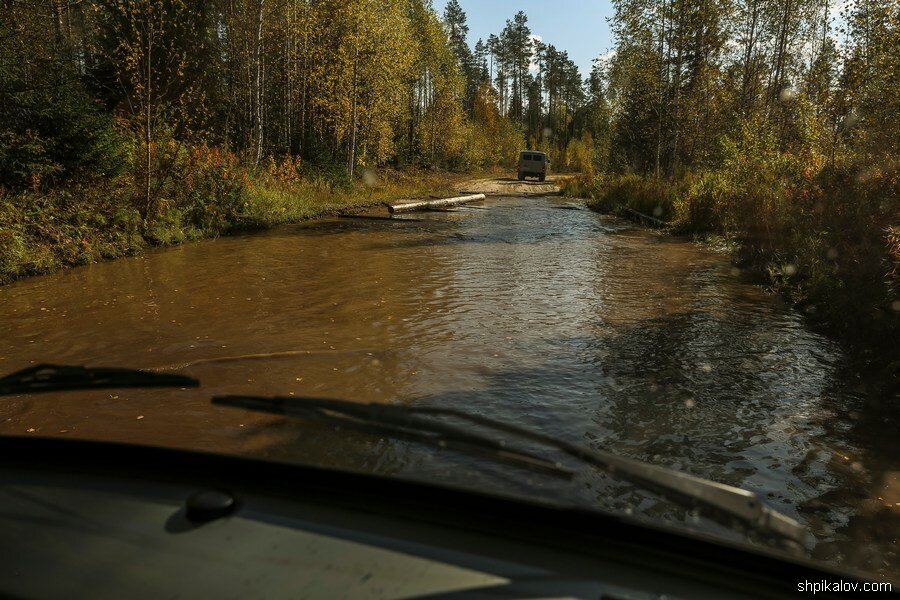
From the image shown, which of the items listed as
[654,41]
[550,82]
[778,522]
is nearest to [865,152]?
[778,522]

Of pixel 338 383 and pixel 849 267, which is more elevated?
pixel 849 267

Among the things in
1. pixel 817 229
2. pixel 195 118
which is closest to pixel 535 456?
pixel 817 229

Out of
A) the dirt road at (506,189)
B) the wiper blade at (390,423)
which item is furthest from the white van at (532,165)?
the wiper blade at (390,423)

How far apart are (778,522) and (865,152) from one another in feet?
34.2

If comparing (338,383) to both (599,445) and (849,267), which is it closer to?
(599,445)

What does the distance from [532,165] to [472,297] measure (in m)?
41.2

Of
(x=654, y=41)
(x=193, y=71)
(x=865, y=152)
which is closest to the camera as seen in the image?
(x=865, y=152)

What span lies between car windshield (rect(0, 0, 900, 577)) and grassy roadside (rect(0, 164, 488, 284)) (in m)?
0.07

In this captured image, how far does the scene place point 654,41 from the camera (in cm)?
2689

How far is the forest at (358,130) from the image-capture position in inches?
394

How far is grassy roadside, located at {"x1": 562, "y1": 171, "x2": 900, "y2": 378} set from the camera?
6609mm

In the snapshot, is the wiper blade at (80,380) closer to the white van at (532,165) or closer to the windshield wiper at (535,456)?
the windshield wiper at (535,456)

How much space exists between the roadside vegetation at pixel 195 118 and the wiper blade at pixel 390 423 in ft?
34.1

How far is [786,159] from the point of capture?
43.6 feet
